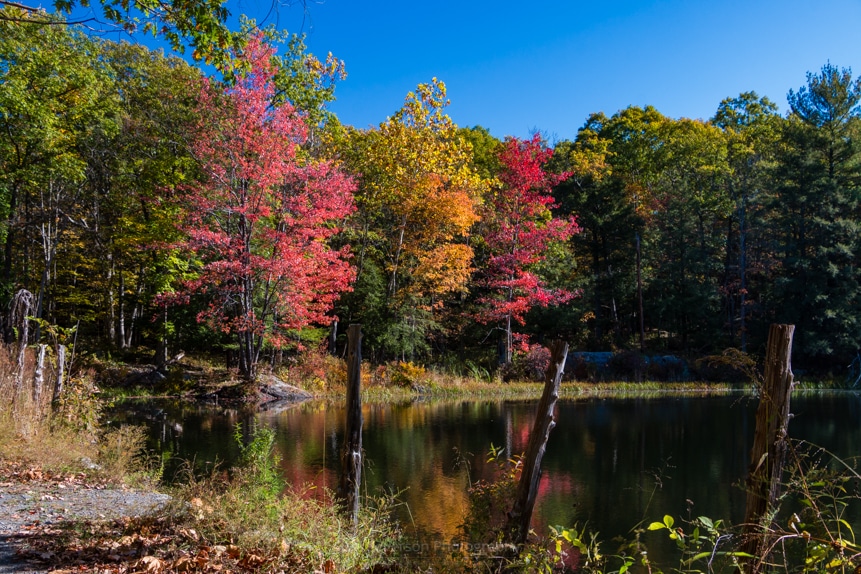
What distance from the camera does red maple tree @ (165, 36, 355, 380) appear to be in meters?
17.4

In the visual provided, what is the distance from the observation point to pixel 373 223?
2630cm

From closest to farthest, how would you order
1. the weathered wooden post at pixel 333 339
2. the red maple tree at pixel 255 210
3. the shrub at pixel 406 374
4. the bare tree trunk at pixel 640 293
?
the red maple tree at pixel 255 210
the shrub at pixel 406 374
the weathered wooden post at pixel 333 339
the bare tree trunk at pixel 640 293

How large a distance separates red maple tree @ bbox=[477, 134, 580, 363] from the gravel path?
1943 cm

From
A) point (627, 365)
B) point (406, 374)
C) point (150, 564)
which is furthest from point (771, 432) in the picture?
point (627, 365)

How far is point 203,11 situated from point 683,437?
12.5 meters

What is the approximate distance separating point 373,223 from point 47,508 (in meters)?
21.5

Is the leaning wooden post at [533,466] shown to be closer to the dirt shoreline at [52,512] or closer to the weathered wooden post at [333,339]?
the dirt shoreline at [52,512]

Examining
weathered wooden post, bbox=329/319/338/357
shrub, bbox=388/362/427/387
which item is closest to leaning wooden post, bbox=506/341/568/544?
shrub, bbox=388/362/427/387

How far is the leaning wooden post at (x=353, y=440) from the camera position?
577cm

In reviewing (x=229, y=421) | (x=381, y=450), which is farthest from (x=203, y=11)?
(x=229, y=421)

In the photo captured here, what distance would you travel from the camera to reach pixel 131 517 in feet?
15.6

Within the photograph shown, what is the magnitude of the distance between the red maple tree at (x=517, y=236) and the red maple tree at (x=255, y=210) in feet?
24.7

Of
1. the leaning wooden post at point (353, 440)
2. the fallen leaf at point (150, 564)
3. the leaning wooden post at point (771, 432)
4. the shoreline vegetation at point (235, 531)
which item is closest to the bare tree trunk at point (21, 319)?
the shoreline vegetation at point (235, 531)

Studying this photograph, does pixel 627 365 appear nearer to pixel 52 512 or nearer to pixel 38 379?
pixel 38 379
